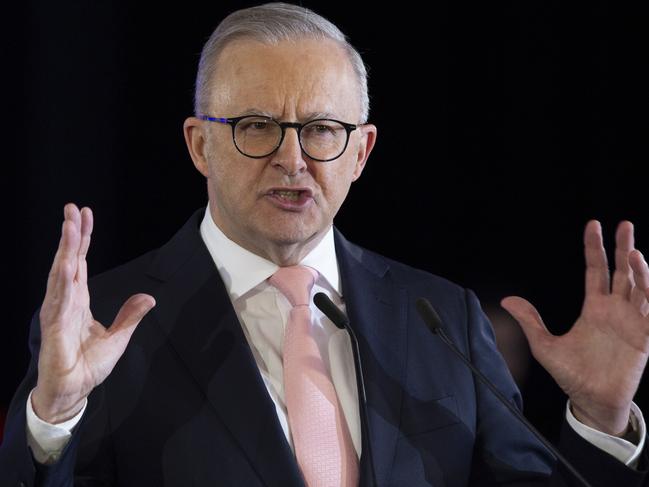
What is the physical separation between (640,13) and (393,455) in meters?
1.56

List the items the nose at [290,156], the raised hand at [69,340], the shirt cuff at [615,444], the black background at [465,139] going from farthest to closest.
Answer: the black background at [465,139] < the nose at [290,156] < the shirt cuff at [615,444] < the raised hand at [69,340]

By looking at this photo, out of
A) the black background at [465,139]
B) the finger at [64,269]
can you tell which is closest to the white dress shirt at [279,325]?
the finger at [64,269]

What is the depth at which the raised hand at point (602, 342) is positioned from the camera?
5.08ft

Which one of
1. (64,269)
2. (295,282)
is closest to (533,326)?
(295,282)

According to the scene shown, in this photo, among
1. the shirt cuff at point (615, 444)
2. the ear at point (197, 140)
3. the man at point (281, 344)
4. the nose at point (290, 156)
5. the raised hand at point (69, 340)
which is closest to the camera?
the raised hand at point (69, 340)

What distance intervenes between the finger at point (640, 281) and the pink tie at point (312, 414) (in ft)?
1.79

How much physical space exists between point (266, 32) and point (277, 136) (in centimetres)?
21

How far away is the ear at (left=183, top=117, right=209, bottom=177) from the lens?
1.90 metres

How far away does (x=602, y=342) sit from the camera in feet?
5.21

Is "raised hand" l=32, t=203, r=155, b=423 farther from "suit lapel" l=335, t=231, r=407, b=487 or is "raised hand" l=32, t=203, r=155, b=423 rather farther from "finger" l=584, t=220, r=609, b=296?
"finger" l=584, t=220, r=609, b=296

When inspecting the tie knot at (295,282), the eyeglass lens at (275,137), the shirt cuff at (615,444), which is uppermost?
the eyeglass lens at (275,137)

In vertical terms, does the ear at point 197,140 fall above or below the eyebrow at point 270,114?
below

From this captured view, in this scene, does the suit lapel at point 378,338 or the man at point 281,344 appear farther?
the suit lapel at point 378,338

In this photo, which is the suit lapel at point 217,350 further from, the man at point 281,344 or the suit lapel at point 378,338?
the suit lapel at point 378,338
